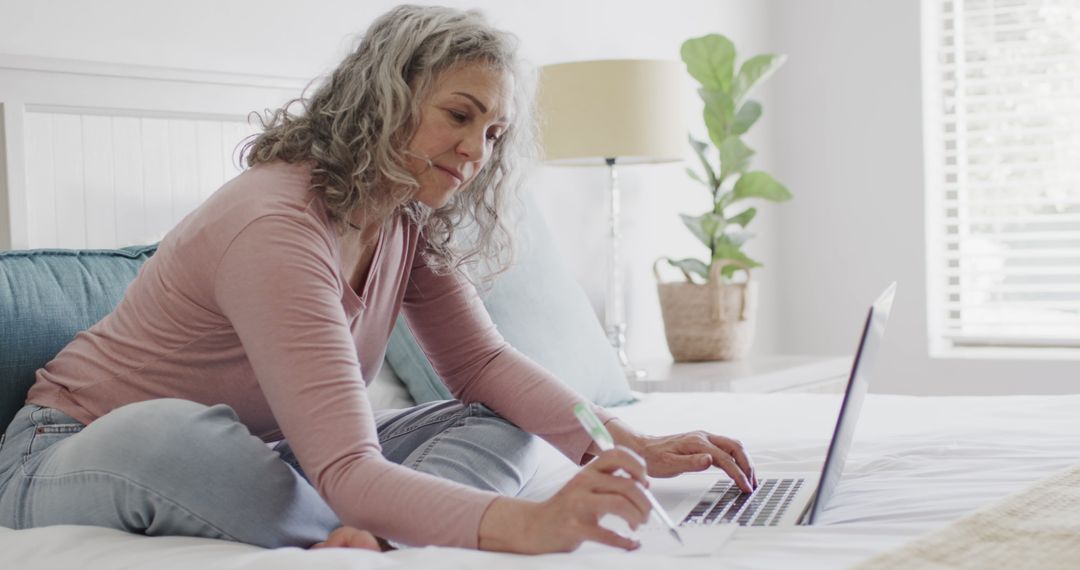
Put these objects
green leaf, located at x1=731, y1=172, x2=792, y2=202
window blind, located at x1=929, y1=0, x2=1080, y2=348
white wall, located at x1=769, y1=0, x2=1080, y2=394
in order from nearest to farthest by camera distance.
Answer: green leaf, located at x1=731, y1=172, x2=792, y2=202, window blind, located at x1=929, y1=0, x2=1080, y2=348, white wall, located at x1=769, y1=0, x2=1080, y2=394

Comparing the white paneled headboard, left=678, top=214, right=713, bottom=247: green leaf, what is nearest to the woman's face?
the white paneled headboard

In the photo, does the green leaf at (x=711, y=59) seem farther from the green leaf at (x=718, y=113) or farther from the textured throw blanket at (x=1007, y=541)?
the textured throw blanket at (x=1007, y=541)

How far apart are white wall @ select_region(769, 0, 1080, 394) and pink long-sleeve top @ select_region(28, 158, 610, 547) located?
8.47ft

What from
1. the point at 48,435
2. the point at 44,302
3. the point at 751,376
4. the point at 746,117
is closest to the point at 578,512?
the point at 48,435

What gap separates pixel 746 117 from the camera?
325cm

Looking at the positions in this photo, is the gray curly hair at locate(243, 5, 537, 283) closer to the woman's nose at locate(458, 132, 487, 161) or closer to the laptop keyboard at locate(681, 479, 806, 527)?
the woman's nose at locate(458, 132, 487, 161)

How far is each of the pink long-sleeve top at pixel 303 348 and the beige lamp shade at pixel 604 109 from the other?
47.3 inches

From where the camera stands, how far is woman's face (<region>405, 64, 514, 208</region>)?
1359 millimetres

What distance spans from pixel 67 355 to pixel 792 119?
3.09 meters

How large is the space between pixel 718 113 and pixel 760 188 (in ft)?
0.77

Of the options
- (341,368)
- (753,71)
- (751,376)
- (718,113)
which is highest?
(753,71)

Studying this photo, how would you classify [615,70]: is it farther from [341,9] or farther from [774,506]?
[774,506]

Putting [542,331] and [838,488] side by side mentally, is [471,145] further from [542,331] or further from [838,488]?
[542,331]

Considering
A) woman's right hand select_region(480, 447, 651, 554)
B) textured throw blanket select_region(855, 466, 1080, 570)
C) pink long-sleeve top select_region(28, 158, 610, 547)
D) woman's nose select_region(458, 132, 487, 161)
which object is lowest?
textured throw blanket select_region(855, 466, 1080, 570)
